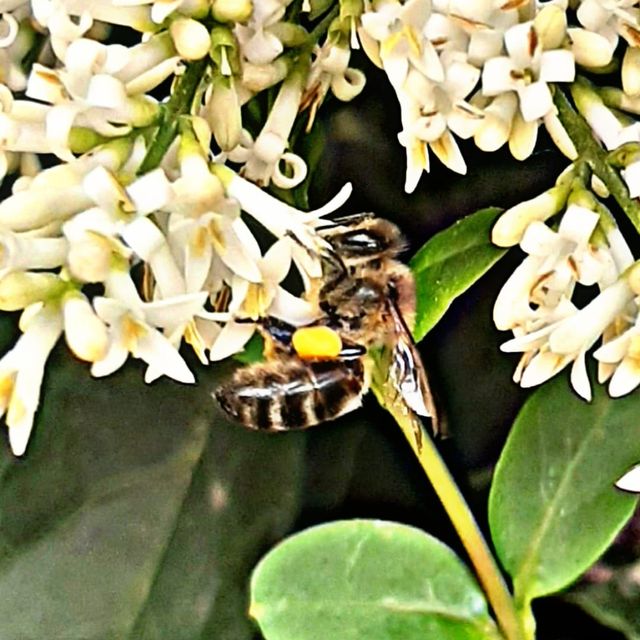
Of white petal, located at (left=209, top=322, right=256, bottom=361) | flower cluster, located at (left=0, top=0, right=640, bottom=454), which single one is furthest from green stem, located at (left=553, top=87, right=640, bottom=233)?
white petal, located at (left=209, top=322, right=256, bottom=361)

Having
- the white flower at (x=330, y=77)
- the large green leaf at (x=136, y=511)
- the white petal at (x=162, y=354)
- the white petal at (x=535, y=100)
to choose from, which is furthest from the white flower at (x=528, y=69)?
the large green leaf at (x=136, y=511)

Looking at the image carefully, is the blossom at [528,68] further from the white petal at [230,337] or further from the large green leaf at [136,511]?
the large green leaf at [136,511]

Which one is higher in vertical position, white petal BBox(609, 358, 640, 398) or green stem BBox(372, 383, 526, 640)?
white petal BBox(609, 358, 640, 398)

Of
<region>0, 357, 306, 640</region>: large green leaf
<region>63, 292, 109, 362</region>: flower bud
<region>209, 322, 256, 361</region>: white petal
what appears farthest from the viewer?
<region>0, 357, 306, 640</region>: large green leaf

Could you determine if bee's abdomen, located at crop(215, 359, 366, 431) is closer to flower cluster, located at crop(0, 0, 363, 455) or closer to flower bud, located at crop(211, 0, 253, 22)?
flower cluster, located at crop(0, 0, 363, 455)

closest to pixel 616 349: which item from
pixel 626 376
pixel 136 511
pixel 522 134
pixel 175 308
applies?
pixel 626 376

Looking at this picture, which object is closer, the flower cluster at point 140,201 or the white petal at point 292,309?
the flower cluster at point 140,201

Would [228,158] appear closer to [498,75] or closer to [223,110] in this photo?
[223,110]
